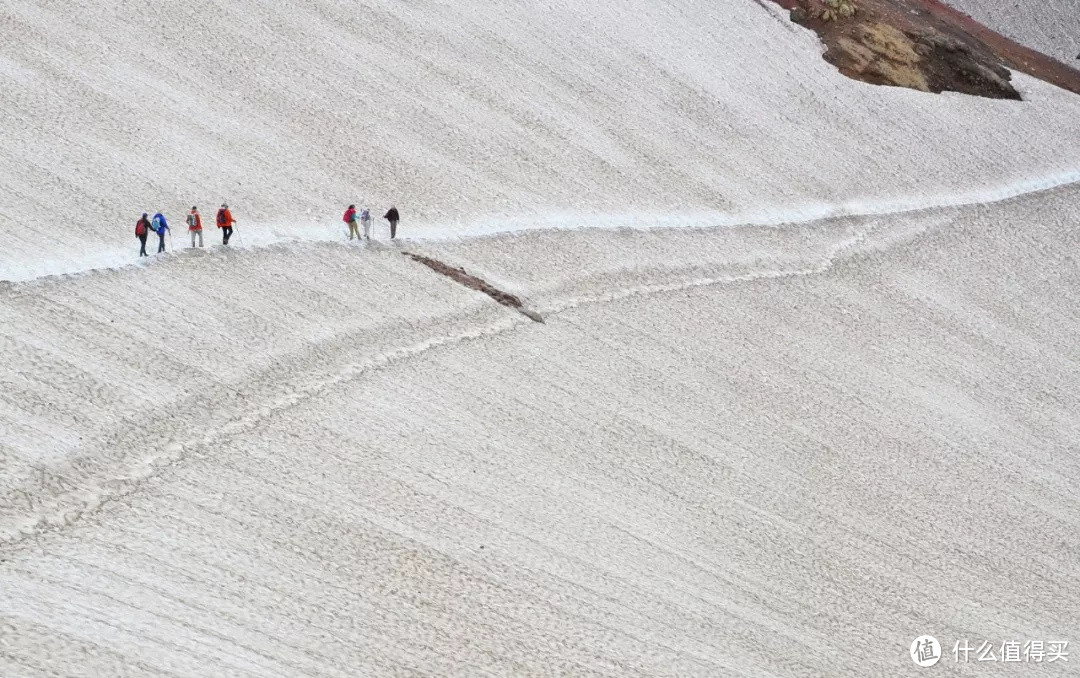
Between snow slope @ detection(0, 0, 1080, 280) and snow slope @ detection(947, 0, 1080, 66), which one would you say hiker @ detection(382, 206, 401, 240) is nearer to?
snow slope @ detection(0, 0, 1080, 280)

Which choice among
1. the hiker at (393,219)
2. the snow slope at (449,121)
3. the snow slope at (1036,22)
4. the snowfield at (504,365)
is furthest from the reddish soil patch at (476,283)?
the snow slope at (1036,22)

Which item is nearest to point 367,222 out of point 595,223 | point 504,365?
point 504,365


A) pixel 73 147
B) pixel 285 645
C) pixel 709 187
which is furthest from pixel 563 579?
pixel 709 187

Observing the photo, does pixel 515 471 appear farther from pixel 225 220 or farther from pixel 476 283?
pixel 225 220

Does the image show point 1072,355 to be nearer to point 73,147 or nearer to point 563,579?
point 563,579

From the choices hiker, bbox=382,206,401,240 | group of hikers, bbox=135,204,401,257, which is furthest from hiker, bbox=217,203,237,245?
hiker, bbox=382,206,401,240

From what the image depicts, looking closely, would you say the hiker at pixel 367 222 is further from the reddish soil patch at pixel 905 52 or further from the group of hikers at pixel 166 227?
the reddish soil patch at pixel 905 52
